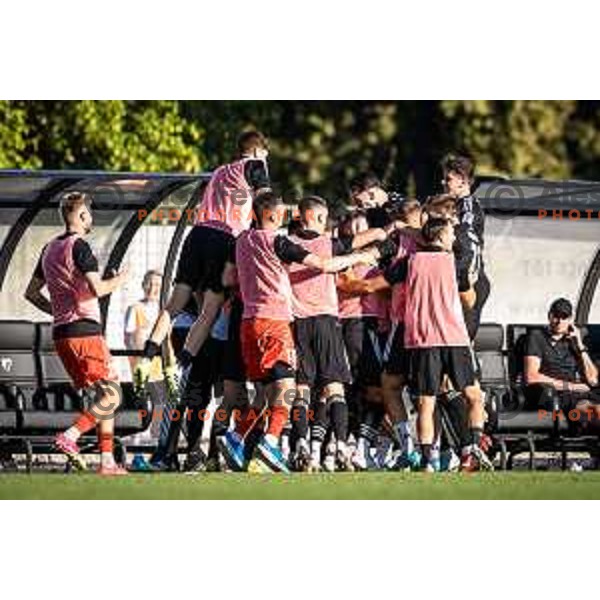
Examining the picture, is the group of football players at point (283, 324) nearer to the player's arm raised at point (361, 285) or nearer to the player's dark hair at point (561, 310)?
the player's arm raised at point (361, 285)

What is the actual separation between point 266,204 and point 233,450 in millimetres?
2003

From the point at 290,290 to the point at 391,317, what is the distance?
1.11 metres

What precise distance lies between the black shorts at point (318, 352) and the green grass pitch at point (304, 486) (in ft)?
3.14

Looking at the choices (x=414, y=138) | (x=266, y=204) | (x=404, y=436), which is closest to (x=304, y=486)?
(x=266, y=204)

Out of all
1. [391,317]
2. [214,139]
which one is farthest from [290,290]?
[214,139]

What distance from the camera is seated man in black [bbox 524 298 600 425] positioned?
27578 millimetres

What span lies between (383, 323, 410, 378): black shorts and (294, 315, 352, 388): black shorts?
48 centimetres

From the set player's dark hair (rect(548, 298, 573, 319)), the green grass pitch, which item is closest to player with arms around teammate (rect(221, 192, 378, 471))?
the green grass pitch

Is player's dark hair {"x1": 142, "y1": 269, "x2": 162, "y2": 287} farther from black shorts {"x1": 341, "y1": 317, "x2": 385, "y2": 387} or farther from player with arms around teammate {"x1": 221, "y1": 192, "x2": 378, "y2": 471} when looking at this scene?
player with arms around teammate {"x1": 221, "y1": 192, "x2": 378, "y2": 471}

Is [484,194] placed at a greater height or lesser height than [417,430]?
greater

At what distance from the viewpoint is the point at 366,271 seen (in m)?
26.5

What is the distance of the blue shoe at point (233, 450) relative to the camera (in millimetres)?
25484

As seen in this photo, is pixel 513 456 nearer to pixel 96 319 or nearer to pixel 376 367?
pixel 376 367

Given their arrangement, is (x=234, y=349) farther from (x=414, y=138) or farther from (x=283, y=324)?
(x=414, y=138)
